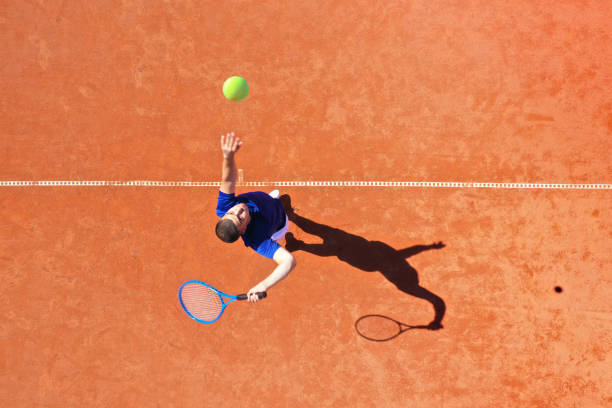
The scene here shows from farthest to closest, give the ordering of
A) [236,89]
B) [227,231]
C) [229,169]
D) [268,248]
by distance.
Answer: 1. [236,89]
2. [268,248]
3. [229,169]
4. [227,231]

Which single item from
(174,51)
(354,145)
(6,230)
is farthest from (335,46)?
(6,230)

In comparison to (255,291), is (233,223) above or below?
above

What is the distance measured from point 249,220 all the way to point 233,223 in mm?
463

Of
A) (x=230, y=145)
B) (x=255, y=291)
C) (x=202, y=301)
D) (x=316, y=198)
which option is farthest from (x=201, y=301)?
(x=230, y=145)

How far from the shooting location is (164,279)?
6.30 meters

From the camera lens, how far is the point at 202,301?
587 cm

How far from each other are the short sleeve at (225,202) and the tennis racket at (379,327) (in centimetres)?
322

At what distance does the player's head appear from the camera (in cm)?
401

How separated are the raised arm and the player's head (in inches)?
10.8

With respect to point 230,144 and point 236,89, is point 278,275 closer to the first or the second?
point 230,144

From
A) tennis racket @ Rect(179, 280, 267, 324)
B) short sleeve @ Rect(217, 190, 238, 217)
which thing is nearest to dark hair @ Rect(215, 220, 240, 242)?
short sleeve @ Rect(217, 190, 238, 217)

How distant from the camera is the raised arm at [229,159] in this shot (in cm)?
411

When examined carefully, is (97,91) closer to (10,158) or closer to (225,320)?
(10,158)

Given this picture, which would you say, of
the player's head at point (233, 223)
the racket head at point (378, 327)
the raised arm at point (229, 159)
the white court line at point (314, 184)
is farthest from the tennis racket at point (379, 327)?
the raised arm at point (229, 159)
